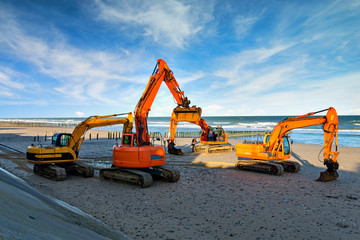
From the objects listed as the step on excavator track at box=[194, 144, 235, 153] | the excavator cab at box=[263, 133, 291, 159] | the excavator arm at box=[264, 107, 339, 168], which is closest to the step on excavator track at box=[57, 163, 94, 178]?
the excavator arm at box=[264, 107, 339, 168]

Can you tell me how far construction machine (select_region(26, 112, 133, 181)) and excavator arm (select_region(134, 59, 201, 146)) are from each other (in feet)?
3.43

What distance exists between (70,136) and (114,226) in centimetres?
813

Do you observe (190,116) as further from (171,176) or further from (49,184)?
(49,184)

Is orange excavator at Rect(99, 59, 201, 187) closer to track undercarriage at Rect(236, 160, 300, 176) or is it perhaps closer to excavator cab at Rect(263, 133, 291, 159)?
track undercarriage at Rect(236, 160, 300, 176)

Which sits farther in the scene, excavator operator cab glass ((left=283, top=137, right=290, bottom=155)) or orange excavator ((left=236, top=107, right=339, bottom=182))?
excavator operator cab glass ((left=283, top=137, right=290, bottom=155))

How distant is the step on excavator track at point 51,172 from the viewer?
11665 millimetres

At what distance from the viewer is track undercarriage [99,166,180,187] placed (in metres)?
10.7

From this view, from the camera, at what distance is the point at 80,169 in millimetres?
12711

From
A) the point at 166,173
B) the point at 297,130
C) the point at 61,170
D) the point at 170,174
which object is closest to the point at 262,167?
the point at 170,174

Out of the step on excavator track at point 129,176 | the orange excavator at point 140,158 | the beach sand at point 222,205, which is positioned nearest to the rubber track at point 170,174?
the orange excavator at point 140,158

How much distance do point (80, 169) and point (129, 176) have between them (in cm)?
337

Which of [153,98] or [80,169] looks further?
[153,98]

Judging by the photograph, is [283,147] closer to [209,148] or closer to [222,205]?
[209,148]

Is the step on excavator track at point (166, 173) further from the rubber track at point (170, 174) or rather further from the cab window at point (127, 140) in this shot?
the cab window at point (127, 140)
